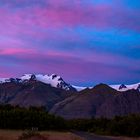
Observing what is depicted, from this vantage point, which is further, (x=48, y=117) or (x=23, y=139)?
(x=48, y=117)

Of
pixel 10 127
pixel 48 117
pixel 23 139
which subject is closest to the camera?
pixel 23 139

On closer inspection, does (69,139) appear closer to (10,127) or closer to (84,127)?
(10,127)

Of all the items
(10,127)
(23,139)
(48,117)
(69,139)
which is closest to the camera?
(23,139)

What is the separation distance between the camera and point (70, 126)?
349 feet

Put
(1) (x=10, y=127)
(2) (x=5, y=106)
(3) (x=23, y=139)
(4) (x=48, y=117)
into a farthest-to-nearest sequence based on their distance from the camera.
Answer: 1. (2) (x=5, y=106)
2. (4) (x=48, y=117)
3. (1) (x=10, y=127)
4. (3) (x=23, y=139)

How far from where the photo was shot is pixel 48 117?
9206 cm

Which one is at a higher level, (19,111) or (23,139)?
(19,111)

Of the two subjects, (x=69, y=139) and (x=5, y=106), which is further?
(x=5, y=106)

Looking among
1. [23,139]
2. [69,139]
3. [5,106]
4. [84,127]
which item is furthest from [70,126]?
[23,139]

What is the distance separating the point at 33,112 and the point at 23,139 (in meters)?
43.2

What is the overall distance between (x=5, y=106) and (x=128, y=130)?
27656mm

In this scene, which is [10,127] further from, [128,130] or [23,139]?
[23,139]

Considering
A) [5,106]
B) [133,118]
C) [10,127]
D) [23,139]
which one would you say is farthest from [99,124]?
[23,139]

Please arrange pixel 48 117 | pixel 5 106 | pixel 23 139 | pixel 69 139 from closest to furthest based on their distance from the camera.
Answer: pixel 23 139 < pixel 69 139 < pixel 48 117 < pixel 5 106
